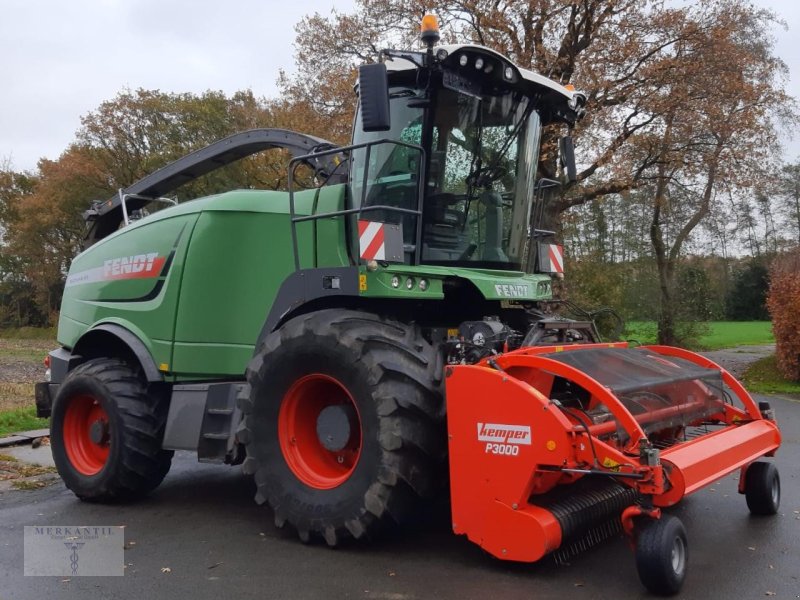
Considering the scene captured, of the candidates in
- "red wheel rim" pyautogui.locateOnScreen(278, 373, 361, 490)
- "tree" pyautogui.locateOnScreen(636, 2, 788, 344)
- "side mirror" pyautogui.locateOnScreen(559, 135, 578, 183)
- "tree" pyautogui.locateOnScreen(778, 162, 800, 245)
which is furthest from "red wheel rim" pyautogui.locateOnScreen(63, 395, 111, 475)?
"tree" pyautogui.locateOnScreen(778, 162, 800, 245)

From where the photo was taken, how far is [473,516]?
3955mm

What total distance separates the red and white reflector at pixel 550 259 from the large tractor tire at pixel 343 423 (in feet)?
6.92

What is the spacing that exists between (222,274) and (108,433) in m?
1.73

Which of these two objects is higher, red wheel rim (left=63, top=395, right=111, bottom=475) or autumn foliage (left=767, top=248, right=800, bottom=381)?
autumn foliage (left=767, top=248, right=800, bottom=381)

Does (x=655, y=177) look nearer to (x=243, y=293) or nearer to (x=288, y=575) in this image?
(x=243, y=293)

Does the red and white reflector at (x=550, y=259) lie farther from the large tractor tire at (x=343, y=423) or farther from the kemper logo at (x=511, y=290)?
the large tractor tire at (x=343, y=423)

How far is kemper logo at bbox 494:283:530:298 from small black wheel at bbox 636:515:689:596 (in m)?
1.91

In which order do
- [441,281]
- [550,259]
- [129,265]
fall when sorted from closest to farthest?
[441,281] → [550,259] → [129,265]

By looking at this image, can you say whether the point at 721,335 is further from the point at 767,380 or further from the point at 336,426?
the point at 336,426

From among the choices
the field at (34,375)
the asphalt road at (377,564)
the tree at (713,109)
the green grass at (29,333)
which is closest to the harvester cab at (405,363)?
the asphalt road at (377,564)

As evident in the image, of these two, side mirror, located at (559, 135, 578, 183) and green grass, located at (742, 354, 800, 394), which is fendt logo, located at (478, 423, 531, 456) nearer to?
side mirror, located at (559, 135, 578, 183)

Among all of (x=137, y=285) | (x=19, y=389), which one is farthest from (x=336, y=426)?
(x=19, y=389)

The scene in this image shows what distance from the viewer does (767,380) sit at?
13.5 metres

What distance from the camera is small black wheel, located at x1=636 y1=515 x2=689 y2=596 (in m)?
3.57
